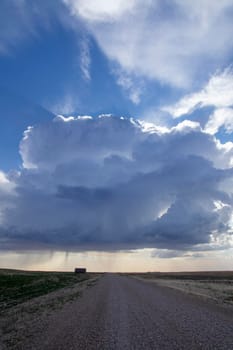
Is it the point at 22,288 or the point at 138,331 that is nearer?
the point at 138,331

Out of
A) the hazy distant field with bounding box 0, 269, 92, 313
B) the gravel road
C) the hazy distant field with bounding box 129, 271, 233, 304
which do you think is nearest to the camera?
the gravel road

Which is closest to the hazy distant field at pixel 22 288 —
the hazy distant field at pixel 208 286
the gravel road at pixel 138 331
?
the gravel road at pixel 138 331

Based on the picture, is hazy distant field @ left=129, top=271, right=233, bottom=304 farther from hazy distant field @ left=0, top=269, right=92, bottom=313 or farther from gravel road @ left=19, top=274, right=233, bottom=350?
hazy distant field @ left=0, top=269, right=92, bottom=313

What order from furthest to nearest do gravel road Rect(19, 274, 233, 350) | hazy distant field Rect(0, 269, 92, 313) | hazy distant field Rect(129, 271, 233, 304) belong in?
hazy distant field Rect(129, 271, 233, 304) → hazy distant field Rect(0, 269, 92, 313) → gravel road Rect(19, 274, 233, 350)

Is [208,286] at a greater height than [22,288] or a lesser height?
greater

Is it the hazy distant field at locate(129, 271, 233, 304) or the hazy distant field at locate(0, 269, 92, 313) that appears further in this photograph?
the hazy distant field at locate(129, 271, 233, 304)

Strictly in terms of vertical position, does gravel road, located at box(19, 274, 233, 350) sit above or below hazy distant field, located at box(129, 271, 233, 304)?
below

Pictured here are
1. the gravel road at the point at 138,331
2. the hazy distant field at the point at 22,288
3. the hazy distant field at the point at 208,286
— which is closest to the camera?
the gravel road at the point at 138,331

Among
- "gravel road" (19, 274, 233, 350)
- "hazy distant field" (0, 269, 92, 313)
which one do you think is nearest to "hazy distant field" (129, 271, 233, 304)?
"gravel road" (19, 274, 233, 350)

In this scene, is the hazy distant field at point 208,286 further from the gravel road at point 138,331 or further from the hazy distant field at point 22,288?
the hazy distant field at point 22,288

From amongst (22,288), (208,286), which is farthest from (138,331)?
(208,286)

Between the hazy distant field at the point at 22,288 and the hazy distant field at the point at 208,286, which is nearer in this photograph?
the hazy distant field at the point at 22,288

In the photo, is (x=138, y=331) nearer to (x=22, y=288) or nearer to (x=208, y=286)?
(x=22, y=288)

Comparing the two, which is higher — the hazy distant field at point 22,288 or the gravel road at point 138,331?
the hazy distant field at point 22,288
